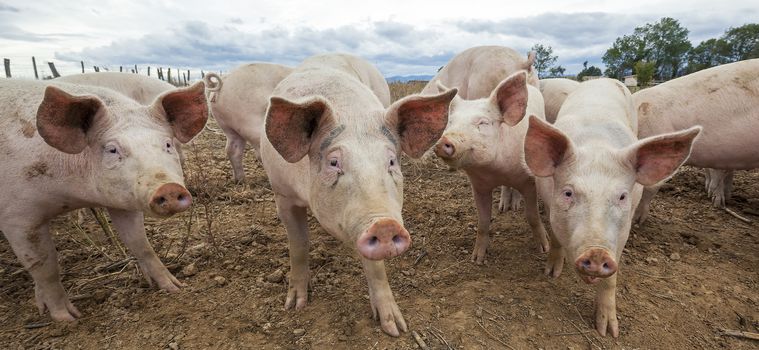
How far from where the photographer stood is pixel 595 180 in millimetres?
2629

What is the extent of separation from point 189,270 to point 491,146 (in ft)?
9.62

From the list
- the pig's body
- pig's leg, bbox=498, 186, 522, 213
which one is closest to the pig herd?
pig's leg, bbox=498, 186, 522, 213

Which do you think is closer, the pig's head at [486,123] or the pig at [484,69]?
the pig's head at [486,123]

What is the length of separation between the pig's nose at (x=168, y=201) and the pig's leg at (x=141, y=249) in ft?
4.22

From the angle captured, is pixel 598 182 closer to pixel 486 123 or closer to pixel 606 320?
pixel 606 320

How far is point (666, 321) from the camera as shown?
9.79 ft

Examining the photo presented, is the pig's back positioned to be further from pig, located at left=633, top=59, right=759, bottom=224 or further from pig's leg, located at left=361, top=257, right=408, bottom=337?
pig's leg, located at left=361, top=257, right=408, bottom=337

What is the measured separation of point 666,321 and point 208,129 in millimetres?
12553

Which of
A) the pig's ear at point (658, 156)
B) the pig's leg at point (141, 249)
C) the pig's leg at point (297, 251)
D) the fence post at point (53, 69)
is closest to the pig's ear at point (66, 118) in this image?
the pig's leg at point (141, 249)

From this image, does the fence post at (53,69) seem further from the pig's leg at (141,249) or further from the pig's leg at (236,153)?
the pig's leg at (141,249)

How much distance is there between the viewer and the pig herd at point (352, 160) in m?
2.20

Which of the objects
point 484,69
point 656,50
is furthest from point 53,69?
point 656,50

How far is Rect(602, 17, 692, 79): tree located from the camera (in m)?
67.8

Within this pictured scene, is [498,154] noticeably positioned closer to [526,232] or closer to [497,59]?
[526,232]
